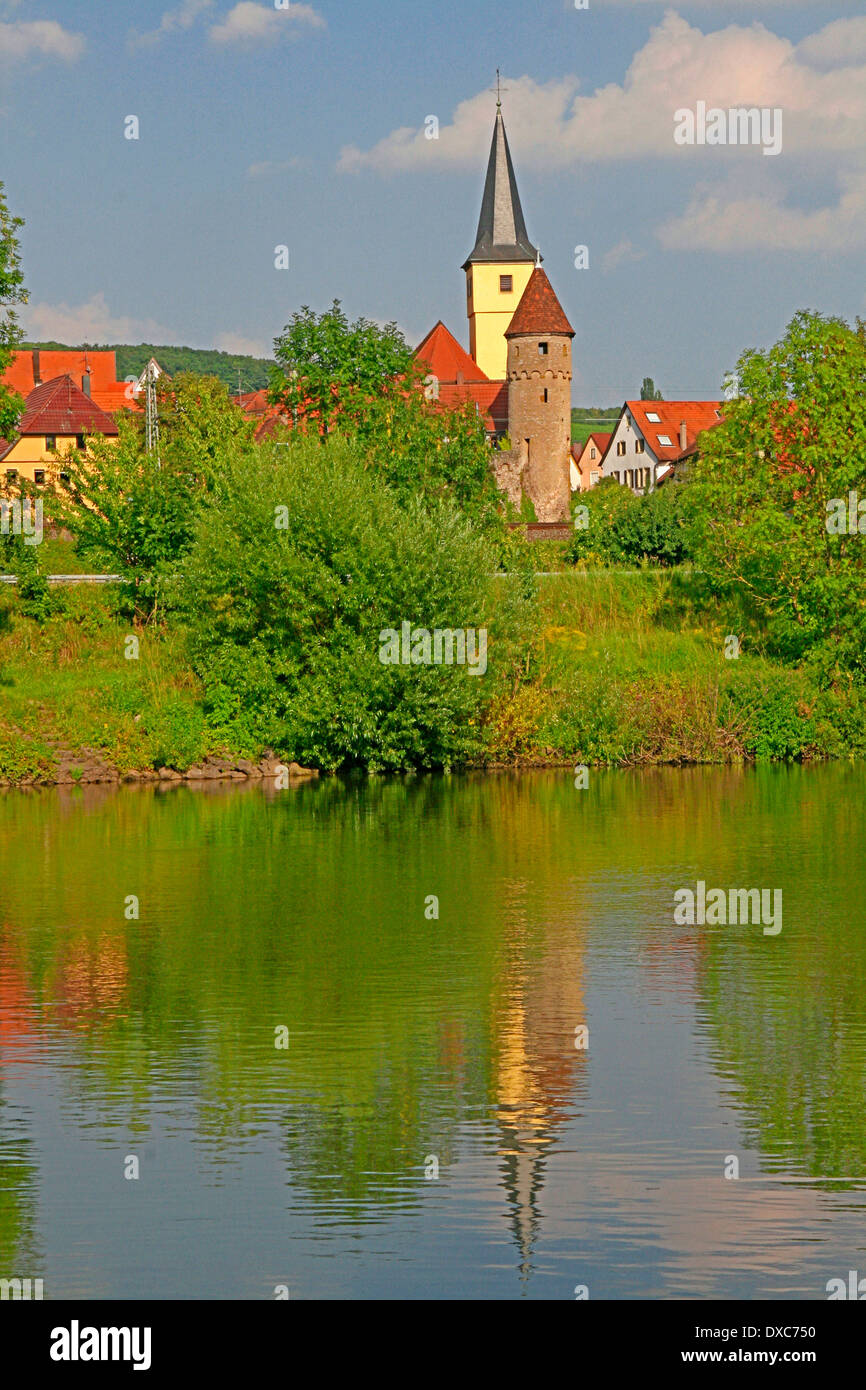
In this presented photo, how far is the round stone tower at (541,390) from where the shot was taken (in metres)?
94.9

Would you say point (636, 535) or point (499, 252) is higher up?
point (499, 252)

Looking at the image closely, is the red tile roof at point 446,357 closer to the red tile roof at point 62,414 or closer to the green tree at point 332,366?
the red tile roof at point 62,414

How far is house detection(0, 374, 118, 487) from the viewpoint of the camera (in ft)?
322

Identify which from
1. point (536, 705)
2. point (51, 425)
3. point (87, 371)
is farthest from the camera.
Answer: point (87, 371)

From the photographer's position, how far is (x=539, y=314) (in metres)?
95.4

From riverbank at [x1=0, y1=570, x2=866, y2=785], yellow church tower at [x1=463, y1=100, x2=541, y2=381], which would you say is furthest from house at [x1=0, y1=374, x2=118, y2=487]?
riverbank at [x1=0, y1=570, x2=866, y2=785]

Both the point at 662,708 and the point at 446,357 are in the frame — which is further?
the point at 446,357

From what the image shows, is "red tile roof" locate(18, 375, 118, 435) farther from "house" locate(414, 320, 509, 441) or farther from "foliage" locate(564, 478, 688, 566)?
"foliage" locate(564, 478, 688, 566)

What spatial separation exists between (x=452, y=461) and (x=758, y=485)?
35.3 feet

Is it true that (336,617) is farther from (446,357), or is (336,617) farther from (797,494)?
(446,357)

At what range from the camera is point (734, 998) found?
1814 cm

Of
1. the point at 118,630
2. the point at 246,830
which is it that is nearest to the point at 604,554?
the point at 118,630

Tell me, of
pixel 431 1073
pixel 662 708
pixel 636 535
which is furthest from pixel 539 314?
pixel 431 1073

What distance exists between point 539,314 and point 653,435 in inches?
1048
